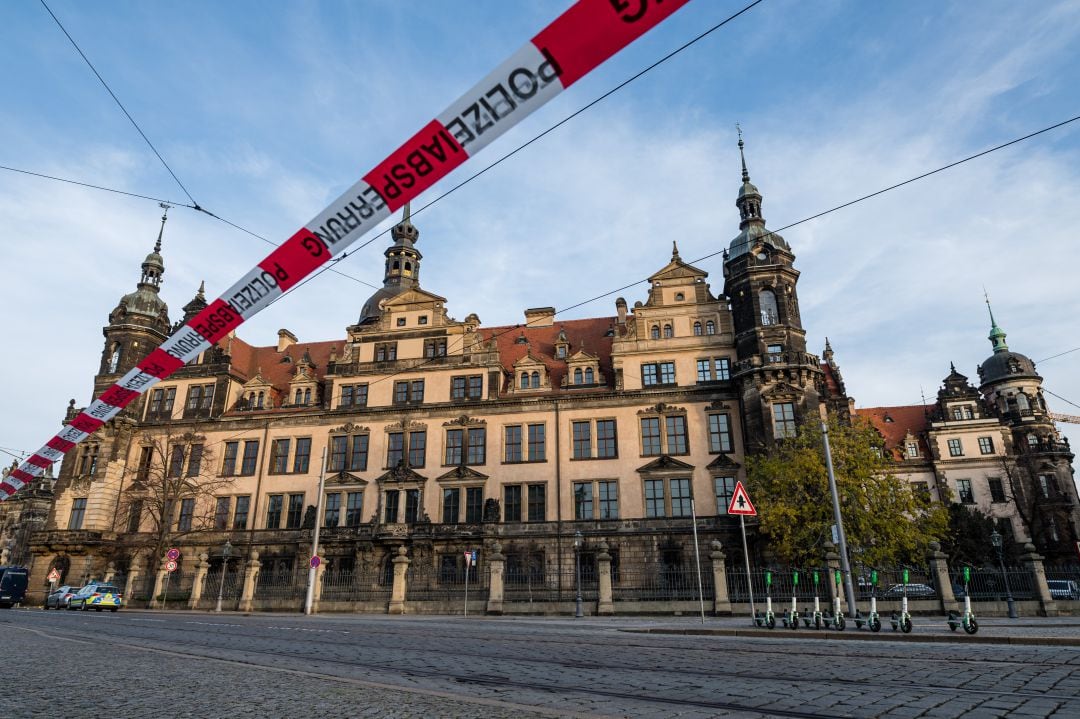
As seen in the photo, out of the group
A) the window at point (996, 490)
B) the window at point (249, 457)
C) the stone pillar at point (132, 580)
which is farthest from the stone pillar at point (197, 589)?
the window at point (996, 490)

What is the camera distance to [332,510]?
40375 mm

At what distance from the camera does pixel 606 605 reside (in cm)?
2738

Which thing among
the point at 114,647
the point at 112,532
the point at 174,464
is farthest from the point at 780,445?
the point at 112,532

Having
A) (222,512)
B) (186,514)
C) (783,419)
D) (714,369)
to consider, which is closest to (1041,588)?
(783,419)

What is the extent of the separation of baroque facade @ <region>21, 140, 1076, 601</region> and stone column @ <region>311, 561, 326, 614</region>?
4669 millimetres

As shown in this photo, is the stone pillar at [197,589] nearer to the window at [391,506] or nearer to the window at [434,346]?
the window at [391,506]

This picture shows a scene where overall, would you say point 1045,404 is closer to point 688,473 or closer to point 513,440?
point 688,473

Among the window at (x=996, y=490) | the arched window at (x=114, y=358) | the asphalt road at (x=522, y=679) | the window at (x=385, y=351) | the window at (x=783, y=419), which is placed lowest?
the asphalt road at (x=522, y=679)

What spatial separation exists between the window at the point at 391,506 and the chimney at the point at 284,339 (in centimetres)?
1917

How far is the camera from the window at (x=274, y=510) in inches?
1628

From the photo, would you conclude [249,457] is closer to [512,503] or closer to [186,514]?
[186,514]

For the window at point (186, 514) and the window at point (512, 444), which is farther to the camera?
the window at point (186, 514)

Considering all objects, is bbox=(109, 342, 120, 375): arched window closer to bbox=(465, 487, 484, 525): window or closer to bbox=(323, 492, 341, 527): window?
bbox=(323, 492, 341, 527): window

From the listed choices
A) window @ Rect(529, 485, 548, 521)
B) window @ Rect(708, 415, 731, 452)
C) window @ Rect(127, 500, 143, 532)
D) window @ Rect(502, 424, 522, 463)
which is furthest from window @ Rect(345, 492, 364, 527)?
window @ Rect(708, 415, 731, 452)
